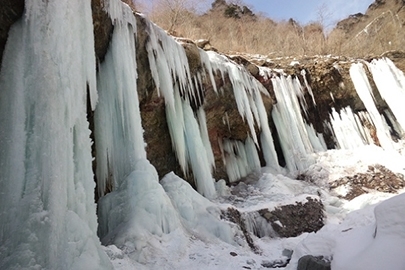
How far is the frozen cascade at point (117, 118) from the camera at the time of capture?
7.28m

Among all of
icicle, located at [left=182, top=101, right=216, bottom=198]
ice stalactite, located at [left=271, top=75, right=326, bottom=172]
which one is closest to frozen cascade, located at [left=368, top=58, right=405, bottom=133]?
ice stalactite, located at [left=271, top=75, right=326, bottom=172]

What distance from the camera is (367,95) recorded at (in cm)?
1578

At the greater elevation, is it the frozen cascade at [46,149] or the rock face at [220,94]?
the rock face at [220,94]

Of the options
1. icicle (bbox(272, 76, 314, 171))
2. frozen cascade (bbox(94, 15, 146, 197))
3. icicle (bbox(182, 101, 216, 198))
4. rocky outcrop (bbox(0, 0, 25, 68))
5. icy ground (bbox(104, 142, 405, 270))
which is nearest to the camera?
icy ground (bbox(104, 142, 405, 270))

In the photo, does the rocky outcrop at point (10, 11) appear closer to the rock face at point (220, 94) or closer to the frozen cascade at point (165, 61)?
the rock face at point (220, 94)

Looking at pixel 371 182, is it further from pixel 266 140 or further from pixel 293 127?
pixel 266 140

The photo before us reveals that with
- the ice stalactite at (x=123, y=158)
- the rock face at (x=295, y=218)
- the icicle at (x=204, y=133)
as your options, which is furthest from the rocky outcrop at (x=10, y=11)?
the icicle at (x=204, y=133)

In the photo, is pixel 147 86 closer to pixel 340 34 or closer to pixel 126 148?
pixel 126 148

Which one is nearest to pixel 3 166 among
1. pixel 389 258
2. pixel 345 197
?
pixel 389 258

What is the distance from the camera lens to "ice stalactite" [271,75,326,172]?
14.2 meters

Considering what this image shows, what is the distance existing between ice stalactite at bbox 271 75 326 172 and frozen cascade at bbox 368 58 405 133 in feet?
12.4

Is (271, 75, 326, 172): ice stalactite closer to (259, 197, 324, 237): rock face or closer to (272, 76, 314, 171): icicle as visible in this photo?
(272, 76, 314, 171): icicle

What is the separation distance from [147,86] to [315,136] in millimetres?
9562

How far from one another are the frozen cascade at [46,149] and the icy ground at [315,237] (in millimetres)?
1171
